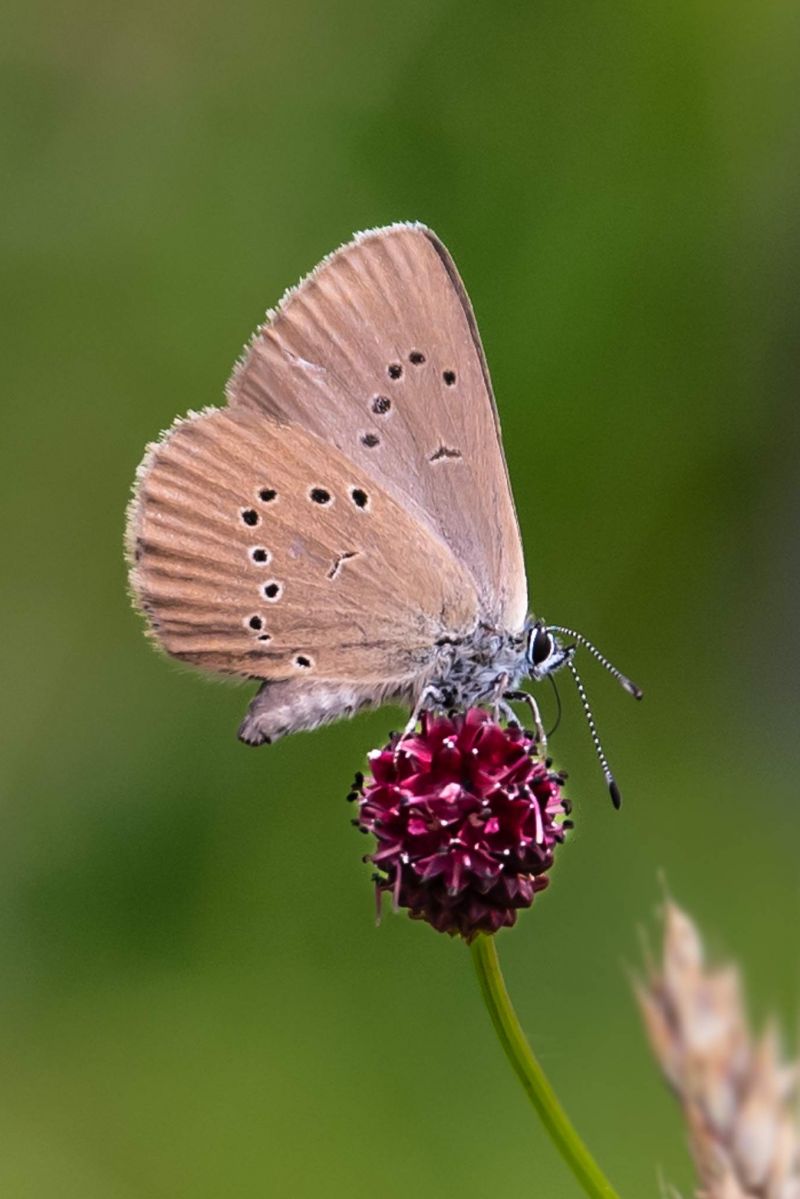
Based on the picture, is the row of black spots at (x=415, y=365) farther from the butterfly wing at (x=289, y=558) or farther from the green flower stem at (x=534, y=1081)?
the green flower stem at (x=534, y=1081)

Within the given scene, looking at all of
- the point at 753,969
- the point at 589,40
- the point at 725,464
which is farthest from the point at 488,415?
the point at 589,40

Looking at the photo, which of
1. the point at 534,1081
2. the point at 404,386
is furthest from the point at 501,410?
the point at 534,1081

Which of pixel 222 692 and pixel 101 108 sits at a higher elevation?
pixel 101 108

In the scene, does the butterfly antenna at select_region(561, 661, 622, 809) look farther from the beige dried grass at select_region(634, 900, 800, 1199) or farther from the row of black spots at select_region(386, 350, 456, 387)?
the beige dried grass at select_region(634, 900, 800, 1199)

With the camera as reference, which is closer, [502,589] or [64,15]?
[502,589]

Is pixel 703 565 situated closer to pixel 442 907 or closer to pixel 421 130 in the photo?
pixel 421 130

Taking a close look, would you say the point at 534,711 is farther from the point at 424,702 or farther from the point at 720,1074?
the point at 720,1074

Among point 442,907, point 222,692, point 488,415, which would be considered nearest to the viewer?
point 442,907
